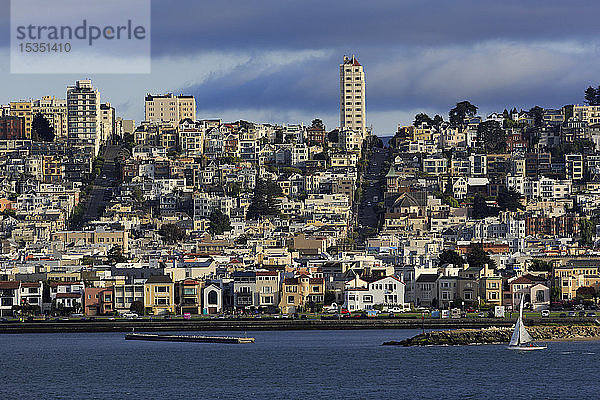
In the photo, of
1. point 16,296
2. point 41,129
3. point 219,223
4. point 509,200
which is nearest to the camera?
point 16,296

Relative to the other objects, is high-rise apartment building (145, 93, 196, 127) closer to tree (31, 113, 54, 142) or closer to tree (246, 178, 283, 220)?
tree (31, 113, 54, 142)

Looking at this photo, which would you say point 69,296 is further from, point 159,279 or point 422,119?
point 422,119

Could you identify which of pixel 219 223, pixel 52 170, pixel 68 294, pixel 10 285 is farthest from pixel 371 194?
pixel 10 285

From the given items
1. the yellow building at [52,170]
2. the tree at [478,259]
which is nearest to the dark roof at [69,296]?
the tree at [478,259]

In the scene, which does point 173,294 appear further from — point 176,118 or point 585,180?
point 176,118

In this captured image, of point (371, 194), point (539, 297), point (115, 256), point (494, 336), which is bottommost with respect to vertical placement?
point (494, 336)

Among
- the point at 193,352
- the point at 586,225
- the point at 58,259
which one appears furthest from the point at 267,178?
the point at 193,352
